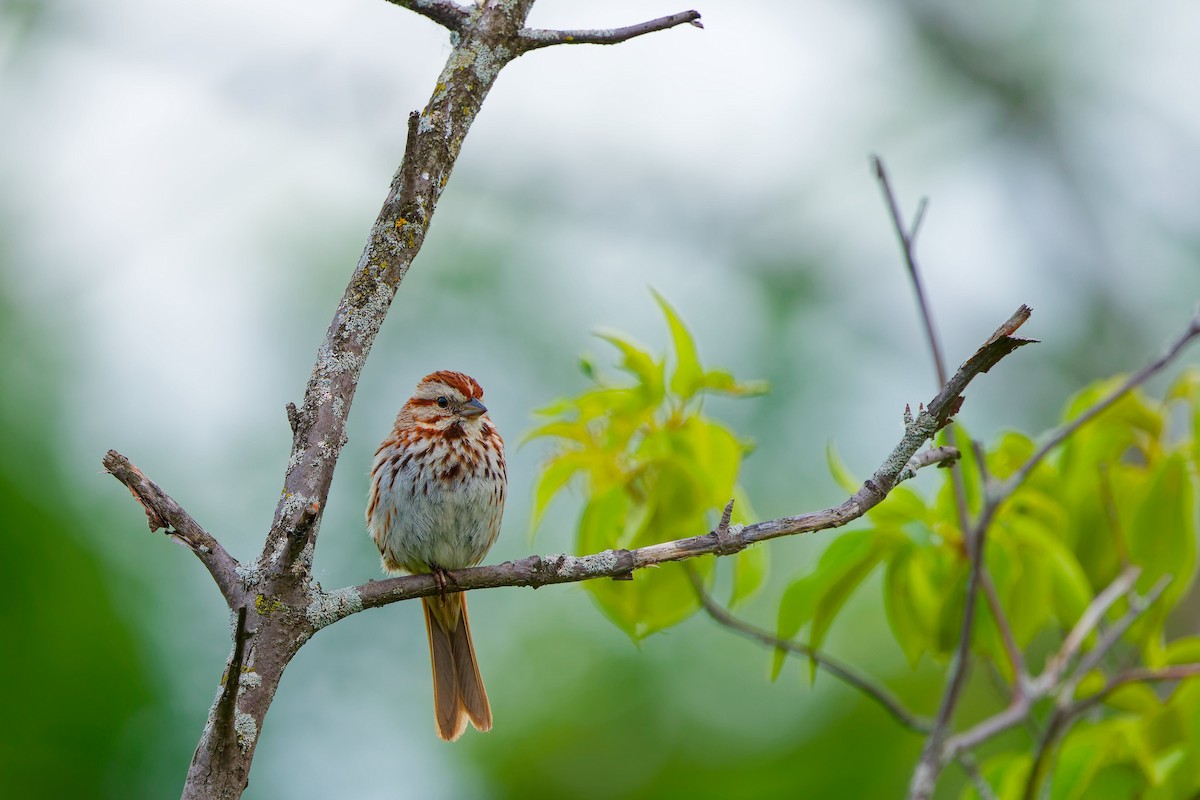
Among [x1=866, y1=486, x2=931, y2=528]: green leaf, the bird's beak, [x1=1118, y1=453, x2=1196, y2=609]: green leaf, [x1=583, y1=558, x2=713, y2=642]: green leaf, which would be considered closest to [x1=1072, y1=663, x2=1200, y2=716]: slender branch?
[x1=1118, y1=453, x2=1196, y2=609]: green leaf

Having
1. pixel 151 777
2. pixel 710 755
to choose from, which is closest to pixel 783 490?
pixel 710 755

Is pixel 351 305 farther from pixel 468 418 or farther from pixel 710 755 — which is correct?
pixel 710 755

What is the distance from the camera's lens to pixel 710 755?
7184mm

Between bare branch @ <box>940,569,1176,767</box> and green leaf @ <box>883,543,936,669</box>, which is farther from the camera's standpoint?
green leaf @ <box>883,543,936,669</box>

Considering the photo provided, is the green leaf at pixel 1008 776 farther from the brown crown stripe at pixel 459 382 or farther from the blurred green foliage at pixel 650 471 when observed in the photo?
the brown crown stripe at pixel 459 382

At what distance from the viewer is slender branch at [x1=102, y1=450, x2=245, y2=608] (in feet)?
6.88

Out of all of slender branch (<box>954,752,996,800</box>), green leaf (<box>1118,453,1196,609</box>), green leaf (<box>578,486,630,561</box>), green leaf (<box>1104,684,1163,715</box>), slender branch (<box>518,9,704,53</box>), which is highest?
slender branch (<box>518,9,704,53</box>)

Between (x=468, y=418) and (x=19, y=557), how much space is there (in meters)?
3.37

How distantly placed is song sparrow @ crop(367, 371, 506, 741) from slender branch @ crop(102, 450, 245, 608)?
2108 millimetres

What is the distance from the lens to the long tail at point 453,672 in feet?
13.9

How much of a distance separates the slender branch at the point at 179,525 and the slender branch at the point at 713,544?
161 millimetres

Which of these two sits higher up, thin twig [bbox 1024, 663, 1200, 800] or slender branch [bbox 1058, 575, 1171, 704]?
slender branch [bbox 1058, 575, 1171, 704]

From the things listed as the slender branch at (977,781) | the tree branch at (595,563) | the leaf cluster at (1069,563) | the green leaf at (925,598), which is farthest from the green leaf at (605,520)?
the slender branch at (977,781)

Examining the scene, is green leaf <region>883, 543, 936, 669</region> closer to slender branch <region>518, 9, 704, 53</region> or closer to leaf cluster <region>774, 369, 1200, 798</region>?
leaf cluster <region>774, 369, 1200, 798</region>
